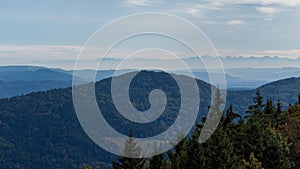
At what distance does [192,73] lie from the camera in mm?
22406

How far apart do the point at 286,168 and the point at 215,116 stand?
8.81 metres

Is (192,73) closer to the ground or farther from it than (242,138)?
farther from it

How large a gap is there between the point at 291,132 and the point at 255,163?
46.5 feet

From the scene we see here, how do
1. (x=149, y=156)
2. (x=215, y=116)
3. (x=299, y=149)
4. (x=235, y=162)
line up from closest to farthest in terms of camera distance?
(x=235, y=162) → (x=215, y=116) → (x=149, y=156) → (x=299, y=149)

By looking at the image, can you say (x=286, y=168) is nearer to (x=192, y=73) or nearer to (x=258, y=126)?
(x=258, y=126)

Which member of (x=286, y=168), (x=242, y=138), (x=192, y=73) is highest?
(x=192, y=73)

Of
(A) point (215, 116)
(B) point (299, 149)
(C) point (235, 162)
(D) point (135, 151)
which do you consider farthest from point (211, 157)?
(B) point (299, 149)

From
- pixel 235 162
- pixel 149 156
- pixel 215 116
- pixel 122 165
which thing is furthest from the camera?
pixel 149 156

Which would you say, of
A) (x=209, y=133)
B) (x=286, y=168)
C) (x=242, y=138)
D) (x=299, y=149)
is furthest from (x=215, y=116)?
(x=299, y=149)

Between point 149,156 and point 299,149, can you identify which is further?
point 299,149

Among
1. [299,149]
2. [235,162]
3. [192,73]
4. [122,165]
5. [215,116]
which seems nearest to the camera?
[192,73]

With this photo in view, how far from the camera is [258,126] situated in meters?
36.5

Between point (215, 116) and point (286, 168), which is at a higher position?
point (215, 116)

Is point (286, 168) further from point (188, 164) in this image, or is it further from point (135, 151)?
point (135, 151)
